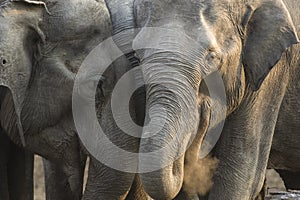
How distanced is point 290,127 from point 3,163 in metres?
1.53

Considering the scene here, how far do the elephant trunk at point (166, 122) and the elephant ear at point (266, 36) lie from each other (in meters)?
0.47

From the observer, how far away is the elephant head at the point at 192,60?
20.0 ft

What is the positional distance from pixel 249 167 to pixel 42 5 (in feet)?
4.27

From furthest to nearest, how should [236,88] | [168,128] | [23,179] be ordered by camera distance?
[23,179]
[236,88]
[168,128]

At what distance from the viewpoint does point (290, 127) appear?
7602 mm

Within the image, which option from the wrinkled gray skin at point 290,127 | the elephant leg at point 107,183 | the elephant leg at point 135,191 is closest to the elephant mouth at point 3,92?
the elephant leg at point 107,183

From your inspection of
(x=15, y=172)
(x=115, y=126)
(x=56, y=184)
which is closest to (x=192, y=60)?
(x=115, y=126)

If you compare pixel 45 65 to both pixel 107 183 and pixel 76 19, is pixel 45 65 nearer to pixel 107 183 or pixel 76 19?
pixel 76 19

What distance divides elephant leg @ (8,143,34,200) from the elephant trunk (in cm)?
138

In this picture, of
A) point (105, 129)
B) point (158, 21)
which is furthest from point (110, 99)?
point (158, 21)

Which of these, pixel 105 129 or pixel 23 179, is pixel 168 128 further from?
pixel 23 179

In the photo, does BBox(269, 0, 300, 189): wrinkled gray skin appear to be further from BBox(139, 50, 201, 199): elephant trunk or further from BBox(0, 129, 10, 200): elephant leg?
BBox(0, 129, 10, 200): elephant leg

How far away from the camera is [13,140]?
7.04 m

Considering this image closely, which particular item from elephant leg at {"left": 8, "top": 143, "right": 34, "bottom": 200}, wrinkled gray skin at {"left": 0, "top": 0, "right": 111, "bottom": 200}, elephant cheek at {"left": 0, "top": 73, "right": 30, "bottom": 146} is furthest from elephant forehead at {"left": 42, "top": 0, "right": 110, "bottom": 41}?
elephant leg at {"left": 8, "top": 143, "right": 34, "bottom": 200}
